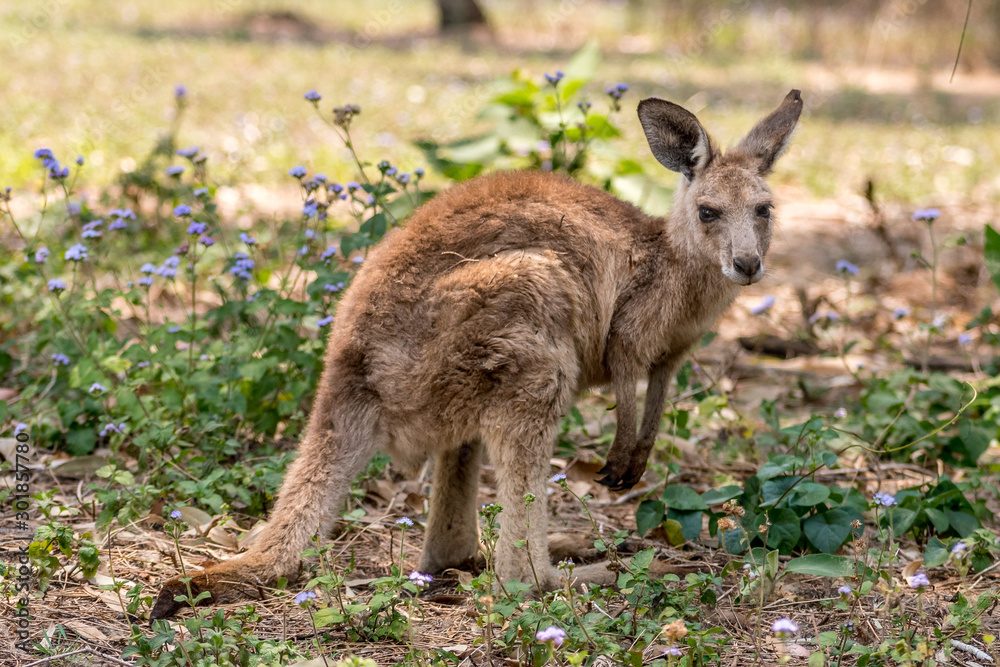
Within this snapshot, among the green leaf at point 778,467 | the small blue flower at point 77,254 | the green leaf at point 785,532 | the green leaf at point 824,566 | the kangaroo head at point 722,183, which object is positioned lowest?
the green leaf at point 785,532

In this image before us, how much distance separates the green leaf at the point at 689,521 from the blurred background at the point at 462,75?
1.82 meters

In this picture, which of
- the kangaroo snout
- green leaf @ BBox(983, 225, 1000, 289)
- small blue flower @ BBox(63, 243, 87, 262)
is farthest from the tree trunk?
the kangaroo snout

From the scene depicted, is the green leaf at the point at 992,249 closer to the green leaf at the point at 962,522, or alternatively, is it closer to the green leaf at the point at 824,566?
the green leaf at the point at 962,522

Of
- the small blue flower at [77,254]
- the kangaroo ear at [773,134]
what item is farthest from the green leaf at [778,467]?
the small blue flower at [77,254]

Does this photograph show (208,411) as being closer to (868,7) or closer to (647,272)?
(647,272)

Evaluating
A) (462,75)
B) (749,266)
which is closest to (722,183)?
(749,266)

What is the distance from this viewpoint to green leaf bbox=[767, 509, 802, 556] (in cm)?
308

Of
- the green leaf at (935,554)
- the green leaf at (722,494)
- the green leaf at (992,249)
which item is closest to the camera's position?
the green leaf at (935,554)

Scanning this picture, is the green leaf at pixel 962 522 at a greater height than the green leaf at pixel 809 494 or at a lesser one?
lesser

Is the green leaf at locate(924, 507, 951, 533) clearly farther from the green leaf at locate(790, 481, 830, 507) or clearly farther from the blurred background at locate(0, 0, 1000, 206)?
the blurred background at locate(0, 0, 1000, 206)

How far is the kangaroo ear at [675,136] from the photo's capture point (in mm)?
3195

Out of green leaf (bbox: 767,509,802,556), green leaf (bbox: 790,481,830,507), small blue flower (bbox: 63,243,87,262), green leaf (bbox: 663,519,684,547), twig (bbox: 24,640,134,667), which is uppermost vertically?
small blue flower (bbox: 63,243,87,262)

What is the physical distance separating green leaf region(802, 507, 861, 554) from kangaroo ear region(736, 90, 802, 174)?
1185 mm

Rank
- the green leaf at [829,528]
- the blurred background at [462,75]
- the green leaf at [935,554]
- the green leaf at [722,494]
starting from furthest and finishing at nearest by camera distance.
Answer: the blurred background at [462,75] → the green leaf at [722,494] → the green leaf at [829,528] → the green leaf at [935,554]
